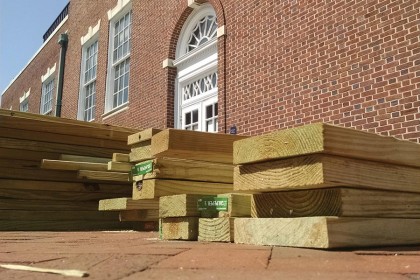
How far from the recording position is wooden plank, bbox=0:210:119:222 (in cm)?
574

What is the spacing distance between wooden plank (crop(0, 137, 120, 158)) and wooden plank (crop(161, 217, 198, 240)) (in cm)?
281

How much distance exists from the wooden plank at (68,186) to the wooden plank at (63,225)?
0.44m

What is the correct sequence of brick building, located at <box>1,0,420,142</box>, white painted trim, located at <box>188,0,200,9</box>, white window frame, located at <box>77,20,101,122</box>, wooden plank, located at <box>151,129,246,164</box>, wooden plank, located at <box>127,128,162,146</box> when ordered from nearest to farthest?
1. wooden plank, located at <box>151,129,246,164</box>
2. wooden plank, located at <box>127,128,162,146</box>
3. brick building, located at <box>1,0,420,142</box>
4. white painted trim, located at <box>188,0,200,9</box>
5. white window frame, located at <box>77,20,101,122</box>

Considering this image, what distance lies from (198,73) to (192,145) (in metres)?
6.38

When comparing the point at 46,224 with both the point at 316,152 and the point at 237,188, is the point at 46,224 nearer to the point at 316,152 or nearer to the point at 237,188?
the point at 237,188

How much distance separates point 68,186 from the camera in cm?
618

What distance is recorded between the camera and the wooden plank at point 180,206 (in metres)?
3.68

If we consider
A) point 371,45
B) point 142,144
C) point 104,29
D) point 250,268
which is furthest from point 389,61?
point 104,29

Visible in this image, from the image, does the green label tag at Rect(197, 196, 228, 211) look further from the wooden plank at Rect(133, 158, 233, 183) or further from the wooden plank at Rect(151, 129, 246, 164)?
the wooden plank at Rect(133, 158, 233, 183)

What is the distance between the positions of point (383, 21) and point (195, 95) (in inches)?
203

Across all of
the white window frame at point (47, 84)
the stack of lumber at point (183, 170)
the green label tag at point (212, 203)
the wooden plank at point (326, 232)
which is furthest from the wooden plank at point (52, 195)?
the white window frame at point (47, 84)

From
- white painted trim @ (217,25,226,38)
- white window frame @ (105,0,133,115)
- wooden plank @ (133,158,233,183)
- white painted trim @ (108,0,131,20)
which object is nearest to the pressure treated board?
wooden plank @ (133,158,233,183)

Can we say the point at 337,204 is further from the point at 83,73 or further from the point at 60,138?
the point at 83,73

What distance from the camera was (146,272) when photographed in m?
1.77
